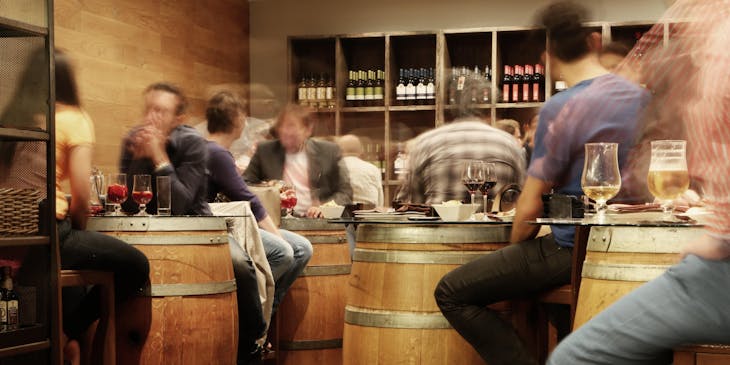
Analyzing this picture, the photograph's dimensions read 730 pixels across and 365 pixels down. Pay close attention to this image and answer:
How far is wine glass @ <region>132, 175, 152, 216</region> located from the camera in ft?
12.4

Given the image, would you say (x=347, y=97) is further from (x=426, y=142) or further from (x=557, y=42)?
(x=557, y=42)

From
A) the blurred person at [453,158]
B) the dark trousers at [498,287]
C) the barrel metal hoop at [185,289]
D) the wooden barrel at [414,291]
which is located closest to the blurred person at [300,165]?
the blurred person at [453,158]

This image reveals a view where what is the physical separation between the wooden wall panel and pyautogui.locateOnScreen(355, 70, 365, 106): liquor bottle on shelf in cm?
121

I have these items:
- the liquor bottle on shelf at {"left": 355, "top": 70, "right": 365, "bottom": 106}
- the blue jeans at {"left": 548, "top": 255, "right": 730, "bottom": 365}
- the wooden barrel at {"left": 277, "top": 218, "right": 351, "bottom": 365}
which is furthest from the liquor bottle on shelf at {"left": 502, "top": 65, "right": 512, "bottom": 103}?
the blue jeans at {"left": 548, "top": 255, "right": 730, "bottom": 365}

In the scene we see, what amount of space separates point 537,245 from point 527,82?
490 cm

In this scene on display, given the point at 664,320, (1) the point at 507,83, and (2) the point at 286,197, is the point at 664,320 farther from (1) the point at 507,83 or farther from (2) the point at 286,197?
(1) the point at 507,83

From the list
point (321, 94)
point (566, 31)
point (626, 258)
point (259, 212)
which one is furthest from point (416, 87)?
point (626, 258)

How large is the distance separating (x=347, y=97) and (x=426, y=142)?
312 centimetres

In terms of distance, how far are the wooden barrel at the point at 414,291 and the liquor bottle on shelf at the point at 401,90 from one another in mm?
4782

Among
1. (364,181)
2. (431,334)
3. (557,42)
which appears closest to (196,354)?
Result: (431,334)

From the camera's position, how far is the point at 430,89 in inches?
307

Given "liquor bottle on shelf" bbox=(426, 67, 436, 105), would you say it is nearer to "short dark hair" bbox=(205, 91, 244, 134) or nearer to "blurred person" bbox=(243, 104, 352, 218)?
"blurred person" bbox=(243, 104, 352, 218)

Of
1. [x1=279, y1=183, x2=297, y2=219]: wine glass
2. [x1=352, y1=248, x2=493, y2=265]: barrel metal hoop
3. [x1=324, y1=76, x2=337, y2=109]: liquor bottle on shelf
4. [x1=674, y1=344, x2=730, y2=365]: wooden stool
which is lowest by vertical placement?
[x1=674, y1=344, x2=730, y2=365]: wooden stool

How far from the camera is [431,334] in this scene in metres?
3.09
